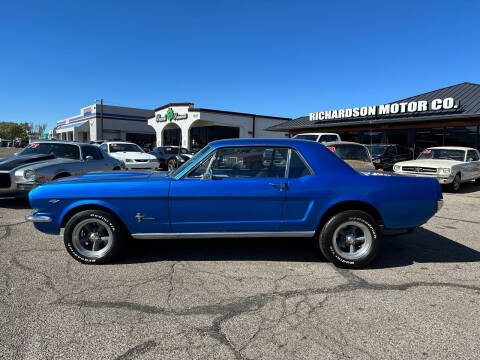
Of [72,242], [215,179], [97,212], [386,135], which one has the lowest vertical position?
[72,242]

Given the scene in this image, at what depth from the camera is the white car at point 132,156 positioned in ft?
39.7

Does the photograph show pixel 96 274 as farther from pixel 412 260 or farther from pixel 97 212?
pixel 412 260

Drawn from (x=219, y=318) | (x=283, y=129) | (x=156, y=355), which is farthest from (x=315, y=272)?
(x=283, y=129)

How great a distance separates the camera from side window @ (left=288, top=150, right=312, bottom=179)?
3691mm

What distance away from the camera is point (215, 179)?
11.9ft

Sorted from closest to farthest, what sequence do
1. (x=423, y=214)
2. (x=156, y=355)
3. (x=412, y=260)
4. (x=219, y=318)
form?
(x=156, y=355) < (x=219, y=318) < (x=423, y=214) < (x=412, y=260)

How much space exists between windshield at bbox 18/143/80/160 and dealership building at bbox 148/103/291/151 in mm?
21390

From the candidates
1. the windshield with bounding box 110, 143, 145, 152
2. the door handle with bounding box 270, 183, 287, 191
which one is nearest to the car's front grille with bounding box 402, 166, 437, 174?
the door handle with bounding box 270, 183, 287, 191

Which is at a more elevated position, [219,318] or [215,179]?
[215,179]

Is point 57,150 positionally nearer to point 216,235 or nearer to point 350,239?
point 216,235

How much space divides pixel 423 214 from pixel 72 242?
4295 millimetres

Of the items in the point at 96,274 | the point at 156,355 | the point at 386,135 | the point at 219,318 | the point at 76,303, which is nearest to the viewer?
the point at 156,355

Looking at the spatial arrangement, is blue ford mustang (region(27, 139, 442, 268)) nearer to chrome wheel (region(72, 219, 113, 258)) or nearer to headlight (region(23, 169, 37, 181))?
chrome wheel (region(72, 219, 113, 258))

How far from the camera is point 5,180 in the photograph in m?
6.41
